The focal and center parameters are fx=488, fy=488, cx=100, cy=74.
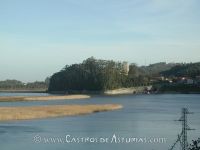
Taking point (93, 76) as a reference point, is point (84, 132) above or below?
below

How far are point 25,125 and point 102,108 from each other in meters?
27.3

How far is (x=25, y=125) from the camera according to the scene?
154ft

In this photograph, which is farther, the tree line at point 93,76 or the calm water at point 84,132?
the tree line at point 93,76

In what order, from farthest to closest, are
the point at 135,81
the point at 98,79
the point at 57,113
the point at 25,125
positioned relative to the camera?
the point at 135,81, the point at 98,79, the point at 57,113, the point at 25,125

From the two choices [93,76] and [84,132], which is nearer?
[84,132]

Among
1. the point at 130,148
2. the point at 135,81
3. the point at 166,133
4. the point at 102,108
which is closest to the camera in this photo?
the point at 130,148

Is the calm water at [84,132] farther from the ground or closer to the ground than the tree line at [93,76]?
closer to the ground

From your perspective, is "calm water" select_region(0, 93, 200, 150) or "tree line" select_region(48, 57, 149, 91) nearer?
"calm water" select_region(0, 93, 200, 150)

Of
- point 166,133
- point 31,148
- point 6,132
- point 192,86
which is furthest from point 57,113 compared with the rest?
point 192,86

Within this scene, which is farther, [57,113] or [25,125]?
[57,113]

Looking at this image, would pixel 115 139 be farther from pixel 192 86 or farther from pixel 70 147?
pixel 192 86

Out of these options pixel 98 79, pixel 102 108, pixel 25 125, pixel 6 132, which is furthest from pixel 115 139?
pixel 98 79

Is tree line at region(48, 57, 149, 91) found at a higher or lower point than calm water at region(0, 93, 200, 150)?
higher

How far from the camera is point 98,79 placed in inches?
6988
